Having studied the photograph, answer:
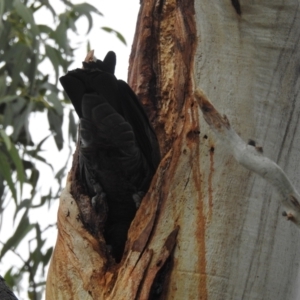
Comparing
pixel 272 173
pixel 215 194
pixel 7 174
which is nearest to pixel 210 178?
pixel 215 194

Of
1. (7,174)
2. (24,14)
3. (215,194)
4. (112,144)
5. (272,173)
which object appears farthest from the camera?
(24,14)

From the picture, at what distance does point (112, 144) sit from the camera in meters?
1.91

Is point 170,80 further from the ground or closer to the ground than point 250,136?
further from the ground

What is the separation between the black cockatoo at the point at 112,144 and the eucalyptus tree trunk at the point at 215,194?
0.11m

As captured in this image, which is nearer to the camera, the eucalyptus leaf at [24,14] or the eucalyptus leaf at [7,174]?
the eucalyptus leaf at [7,174]

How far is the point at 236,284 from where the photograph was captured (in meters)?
1.45

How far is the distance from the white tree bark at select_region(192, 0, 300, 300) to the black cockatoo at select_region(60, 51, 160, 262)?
23 cm

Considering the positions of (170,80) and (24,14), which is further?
(24,14)

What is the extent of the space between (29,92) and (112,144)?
1492mm

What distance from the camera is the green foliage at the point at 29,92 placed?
3129mm

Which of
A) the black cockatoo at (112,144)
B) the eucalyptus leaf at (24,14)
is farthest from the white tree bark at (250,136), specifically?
the eucalyptus leaf at (24,14)

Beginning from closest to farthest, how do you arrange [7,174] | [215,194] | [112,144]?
[215,194]
[112,144]
[7,174]

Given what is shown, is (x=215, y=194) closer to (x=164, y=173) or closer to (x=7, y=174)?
(x=164, y=173)

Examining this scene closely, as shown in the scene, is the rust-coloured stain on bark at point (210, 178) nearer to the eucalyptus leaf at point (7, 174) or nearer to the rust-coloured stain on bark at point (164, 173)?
the rust-coloured stain on bark at point (164, 173)
